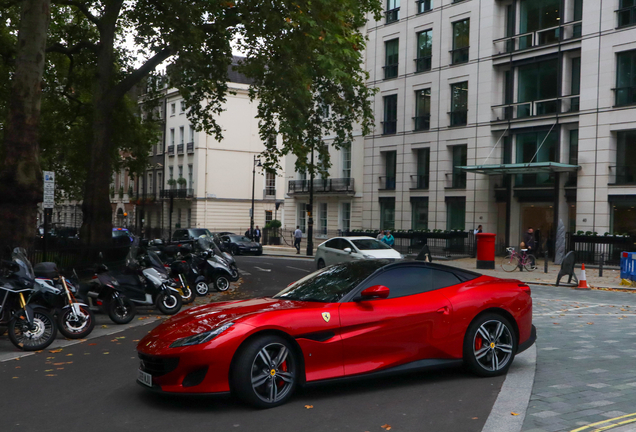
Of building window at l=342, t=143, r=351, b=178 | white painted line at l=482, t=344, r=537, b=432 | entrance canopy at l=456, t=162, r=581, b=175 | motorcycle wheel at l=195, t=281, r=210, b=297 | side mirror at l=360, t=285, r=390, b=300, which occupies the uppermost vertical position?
building window at l=342, t=143, r=351, b=178

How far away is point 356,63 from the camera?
22.9m

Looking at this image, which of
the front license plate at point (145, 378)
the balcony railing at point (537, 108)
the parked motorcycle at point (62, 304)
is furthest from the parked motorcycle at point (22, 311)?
the balcony railing at point (537, 108)

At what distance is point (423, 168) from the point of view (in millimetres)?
40000

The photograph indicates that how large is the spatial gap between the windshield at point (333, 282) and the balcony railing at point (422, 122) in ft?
107

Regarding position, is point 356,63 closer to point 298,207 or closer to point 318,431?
point 318,431

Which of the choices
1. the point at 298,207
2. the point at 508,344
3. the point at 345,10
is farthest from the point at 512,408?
the point at 298,207

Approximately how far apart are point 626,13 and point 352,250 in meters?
17.1

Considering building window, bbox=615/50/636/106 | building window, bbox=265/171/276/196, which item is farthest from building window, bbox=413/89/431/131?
building window, bbox=265/171/276/196

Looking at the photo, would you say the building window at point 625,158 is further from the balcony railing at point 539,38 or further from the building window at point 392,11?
the building window at point 392,11

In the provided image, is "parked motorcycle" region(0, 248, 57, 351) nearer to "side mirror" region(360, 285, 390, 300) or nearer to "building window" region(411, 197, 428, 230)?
"side mirror" region(360, 285, 390, 300)

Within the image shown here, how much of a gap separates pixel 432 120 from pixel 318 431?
3491 cm

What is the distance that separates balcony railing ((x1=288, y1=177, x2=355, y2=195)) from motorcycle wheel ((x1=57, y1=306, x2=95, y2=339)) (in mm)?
34814

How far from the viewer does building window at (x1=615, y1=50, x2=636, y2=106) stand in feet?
97.2

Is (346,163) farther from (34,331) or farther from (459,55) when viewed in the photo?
(34,331)
